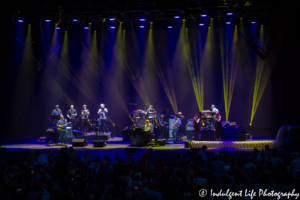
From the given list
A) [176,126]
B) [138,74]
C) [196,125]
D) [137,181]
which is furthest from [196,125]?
[137,181]

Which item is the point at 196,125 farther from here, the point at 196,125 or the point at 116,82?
the point at 116,82

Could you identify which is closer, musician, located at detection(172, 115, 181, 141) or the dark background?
musician, located at detection(172, 115, 181, 141)

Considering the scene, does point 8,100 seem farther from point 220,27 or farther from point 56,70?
point 220,27

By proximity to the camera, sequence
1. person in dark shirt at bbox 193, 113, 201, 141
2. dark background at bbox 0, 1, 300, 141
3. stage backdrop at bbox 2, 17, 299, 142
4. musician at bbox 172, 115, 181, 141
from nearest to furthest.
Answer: person in dark shirt at bbox 193, 113, 201, 141 < musician at bbox 172, 115, 181, 141 < dark background at bbox 0, 1, 300, 141 < stage backdrop at bbox 2, 17, 299, 142

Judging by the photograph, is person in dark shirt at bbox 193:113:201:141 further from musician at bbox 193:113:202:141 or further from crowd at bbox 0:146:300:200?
crowd at bbox 0:146:300:200

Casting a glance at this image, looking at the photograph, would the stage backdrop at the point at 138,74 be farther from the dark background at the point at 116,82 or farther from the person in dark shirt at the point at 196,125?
the person in dark shirt at the point at 196,125

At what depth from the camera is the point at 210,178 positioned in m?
5.66

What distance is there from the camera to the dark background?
1736 centimetres

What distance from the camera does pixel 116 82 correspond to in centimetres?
1958

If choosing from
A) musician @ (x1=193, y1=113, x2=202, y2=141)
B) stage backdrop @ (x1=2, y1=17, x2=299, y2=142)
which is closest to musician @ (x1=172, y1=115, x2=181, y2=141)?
musician @ (x1=193, y1=113, x2=202, y2=141)

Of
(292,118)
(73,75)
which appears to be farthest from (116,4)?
(292,118)

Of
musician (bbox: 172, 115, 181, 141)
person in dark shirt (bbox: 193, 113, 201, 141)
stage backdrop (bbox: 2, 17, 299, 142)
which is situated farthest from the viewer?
stage backdrop (bbox: 2, 17, 299, 142)

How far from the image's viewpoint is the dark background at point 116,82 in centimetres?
1736

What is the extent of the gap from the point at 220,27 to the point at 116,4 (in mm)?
7179
